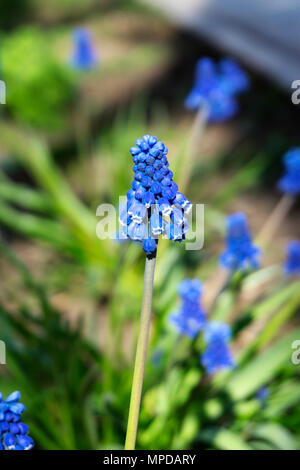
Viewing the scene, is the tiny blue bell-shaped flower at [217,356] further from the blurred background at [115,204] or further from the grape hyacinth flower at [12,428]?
the grape hyacinth flower at [12,428]

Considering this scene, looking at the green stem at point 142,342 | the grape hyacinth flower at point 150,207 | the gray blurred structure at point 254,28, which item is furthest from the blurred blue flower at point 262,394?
the gray blurred structure at point 254,28

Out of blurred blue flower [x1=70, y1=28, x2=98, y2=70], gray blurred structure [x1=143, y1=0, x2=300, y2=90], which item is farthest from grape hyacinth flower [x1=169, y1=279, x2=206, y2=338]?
gray blurred structure [x1=143, y1=0, x2=300, y2=90]

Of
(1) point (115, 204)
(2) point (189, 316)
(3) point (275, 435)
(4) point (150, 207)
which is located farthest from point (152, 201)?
(1) point (115, 204)

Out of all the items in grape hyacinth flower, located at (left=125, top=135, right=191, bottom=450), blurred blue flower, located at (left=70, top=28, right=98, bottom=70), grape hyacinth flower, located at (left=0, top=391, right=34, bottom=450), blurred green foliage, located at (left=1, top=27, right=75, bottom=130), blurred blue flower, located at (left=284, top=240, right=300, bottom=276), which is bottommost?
grape hyacinth flower, located at (left=0, top=391, right=34, bottom=450)

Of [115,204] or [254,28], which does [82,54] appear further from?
[254,28]

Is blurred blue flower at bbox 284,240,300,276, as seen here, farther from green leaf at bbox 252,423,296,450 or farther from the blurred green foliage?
the blurred green foliage
